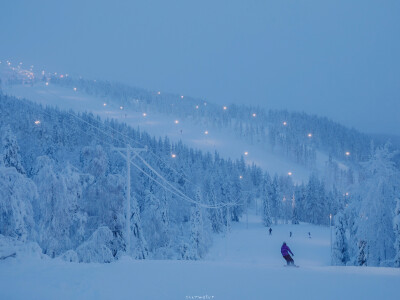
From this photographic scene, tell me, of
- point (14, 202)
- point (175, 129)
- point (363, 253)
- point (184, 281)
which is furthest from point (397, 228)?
point (175, 129)

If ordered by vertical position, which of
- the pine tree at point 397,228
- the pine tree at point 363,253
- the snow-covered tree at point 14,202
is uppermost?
the snow-covered tree at point 14,202

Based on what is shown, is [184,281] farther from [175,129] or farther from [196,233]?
[175,129]

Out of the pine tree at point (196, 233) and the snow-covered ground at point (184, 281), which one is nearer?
the snow-covered ground at point (184, 281)

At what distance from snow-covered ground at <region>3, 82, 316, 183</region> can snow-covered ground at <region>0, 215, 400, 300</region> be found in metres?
104

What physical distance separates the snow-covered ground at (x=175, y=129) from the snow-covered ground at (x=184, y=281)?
104315 millimetres

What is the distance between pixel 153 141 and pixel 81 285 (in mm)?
97728

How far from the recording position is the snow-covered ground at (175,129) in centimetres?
12525

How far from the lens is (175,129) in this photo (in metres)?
141

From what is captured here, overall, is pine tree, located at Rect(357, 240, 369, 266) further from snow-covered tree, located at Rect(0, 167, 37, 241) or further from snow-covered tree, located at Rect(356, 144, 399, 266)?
snow-covered tree, located at Rect(0, 167, 37, 241)

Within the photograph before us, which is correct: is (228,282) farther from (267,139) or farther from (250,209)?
(267,139)

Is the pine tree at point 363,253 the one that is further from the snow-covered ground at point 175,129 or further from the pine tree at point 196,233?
the snow-covered ground at point 175,129

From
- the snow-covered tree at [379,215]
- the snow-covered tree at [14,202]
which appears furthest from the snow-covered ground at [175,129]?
the snow-covered tree at [14,202]

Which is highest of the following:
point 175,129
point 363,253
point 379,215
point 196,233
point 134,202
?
point 175,129

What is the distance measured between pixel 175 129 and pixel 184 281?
13084cm
